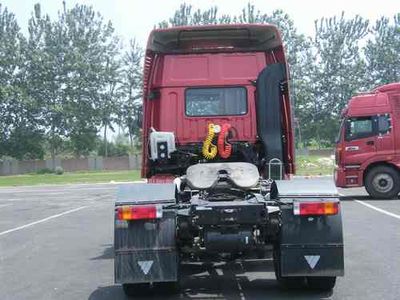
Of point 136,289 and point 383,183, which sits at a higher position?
point 383,183

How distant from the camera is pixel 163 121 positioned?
10.5 meters

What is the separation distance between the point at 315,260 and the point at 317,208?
1.66 ft

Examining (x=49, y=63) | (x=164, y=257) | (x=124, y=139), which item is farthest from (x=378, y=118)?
(x=124, y=139)

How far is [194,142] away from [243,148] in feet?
2.41

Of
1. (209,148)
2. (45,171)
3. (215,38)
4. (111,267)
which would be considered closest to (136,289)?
(111,267)

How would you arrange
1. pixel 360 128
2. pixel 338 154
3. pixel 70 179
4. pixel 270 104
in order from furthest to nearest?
1. pixel 70 179
2. pixel 338 154
3. pixel 360 128
4. pixel 270 104

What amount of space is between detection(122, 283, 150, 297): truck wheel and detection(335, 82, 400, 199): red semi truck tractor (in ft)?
47.9

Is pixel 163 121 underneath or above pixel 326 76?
underneath

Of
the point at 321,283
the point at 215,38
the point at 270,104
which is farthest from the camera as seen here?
the point at 215,38

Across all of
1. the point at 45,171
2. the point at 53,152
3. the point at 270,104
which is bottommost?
the point at 45,171

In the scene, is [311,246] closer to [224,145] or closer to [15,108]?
[224,145]

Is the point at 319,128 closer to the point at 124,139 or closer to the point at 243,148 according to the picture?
the point at 124,139

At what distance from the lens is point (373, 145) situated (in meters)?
21.2

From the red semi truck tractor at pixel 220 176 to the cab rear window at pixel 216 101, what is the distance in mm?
14
